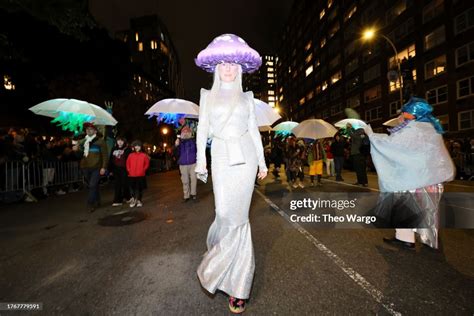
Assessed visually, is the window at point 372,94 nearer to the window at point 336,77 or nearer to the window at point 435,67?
the window at point 435,67

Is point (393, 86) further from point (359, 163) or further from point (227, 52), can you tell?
point (227, 52)

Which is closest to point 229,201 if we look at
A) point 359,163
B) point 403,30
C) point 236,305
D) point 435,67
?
point 236,305

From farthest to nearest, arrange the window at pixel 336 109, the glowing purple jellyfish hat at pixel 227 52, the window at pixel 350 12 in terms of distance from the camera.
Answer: the window at pixel 336 109, the window at pixel 350 12, the glowing purple jellyfish hat at pixel 227 52

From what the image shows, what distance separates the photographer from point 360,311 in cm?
232

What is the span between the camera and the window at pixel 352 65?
1752 inches

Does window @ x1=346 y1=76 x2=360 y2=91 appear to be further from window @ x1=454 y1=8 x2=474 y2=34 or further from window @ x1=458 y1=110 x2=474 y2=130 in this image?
window @ x1=458 y1=110 x2=474 y2=130

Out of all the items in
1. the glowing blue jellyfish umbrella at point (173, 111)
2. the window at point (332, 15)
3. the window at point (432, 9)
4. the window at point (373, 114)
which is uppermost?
the window at point (332, 15)

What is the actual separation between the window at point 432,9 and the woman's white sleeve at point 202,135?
115ft

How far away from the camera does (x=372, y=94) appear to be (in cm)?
4016

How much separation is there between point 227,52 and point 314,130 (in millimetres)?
8241

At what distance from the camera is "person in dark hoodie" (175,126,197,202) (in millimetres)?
7676

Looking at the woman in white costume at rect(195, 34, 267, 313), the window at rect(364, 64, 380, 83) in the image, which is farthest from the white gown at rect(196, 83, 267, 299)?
the window at rect(364, 64, 380, 83)

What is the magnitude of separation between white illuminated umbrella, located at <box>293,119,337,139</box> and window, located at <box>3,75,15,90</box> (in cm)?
2322

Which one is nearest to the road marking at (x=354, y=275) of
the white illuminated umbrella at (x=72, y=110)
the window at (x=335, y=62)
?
the white illuminated umbrella at (x=72, y=110)
